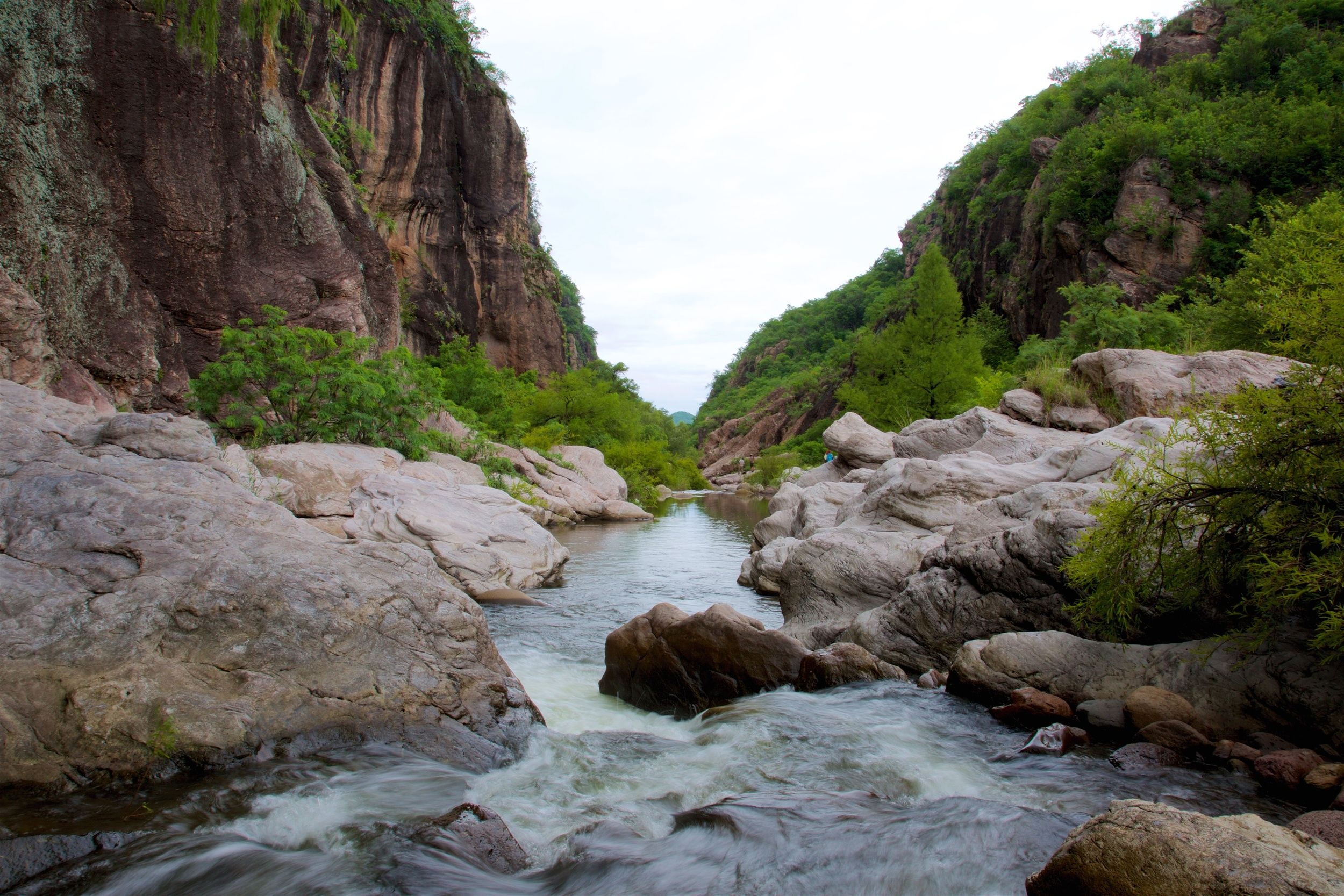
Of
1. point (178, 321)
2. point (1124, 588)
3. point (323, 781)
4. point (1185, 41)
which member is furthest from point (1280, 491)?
point (1185, 41)

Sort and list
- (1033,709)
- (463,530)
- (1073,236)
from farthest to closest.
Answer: (1073,236)
(463,530)
(1033,709)

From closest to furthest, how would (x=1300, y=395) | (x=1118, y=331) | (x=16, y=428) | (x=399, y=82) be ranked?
(x=1300, y=395), (x=16, y=428), (x=1118, y=331), (x=399, y=82)

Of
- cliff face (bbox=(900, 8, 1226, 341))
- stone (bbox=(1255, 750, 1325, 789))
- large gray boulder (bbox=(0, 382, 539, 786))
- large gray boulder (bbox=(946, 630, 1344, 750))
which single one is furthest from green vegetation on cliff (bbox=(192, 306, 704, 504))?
cliff face (bbox=(900, 8, 1226, 341))

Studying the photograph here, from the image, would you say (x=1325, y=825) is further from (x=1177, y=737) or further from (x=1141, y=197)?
(x=1141, y=197)

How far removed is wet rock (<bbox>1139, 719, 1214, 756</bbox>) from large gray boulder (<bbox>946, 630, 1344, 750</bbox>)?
0.31 metres

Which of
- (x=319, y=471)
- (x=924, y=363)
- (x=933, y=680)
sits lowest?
(x=933, y=680)

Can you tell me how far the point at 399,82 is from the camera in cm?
3328

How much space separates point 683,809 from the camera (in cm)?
496

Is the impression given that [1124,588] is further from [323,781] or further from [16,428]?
[16,428]

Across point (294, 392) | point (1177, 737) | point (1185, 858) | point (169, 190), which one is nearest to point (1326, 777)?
point (1177, 737)

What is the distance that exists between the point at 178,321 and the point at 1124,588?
20209 millimetres

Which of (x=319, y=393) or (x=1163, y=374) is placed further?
(x=319, y=393)

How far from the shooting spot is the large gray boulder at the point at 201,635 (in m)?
4.45

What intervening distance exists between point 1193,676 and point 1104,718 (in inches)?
35.9
